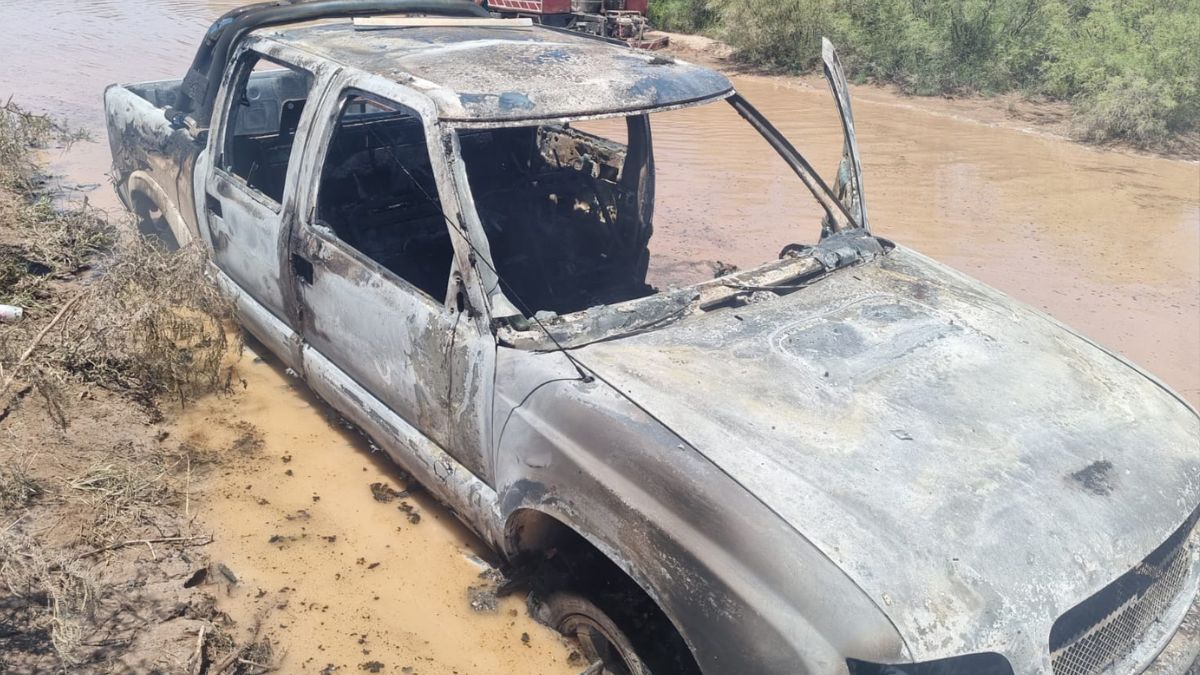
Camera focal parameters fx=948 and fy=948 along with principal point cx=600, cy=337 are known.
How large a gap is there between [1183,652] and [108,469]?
3.70 m

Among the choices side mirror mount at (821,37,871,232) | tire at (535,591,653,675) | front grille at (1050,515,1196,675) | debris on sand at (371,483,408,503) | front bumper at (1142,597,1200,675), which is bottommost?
debris on sand at (371,483,408,503)

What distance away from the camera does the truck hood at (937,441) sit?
2.15 m

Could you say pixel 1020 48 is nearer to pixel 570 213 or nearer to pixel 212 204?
pixel 570 213

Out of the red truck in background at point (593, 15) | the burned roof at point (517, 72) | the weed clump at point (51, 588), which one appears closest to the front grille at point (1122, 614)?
the burned roof at point (517, 72)

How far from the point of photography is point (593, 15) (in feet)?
55.3

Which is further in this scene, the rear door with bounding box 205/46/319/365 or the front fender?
the rear door with bounding box 205/46/319/365

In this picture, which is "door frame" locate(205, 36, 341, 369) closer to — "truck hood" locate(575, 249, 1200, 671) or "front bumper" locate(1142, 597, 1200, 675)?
"truck hood" locate(575, 249, 1200, 671)

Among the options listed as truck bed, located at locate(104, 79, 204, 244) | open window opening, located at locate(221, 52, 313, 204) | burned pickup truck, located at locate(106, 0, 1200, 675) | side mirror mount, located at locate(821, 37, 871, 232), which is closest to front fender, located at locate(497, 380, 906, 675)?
burned pickup truck, located at locate(106, 0, 1200, 675)

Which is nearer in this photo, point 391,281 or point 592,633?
point 592,633

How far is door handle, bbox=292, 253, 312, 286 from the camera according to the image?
3.67m

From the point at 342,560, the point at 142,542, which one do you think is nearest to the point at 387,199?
the point at 342,560

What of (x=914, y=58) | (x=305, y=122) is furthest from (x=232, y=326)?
(x=914, y=58)

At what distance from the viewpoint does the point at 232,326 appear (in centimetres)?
525

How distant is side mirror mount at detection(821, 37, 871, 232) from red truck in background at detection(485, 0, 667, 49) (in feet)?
43.8
